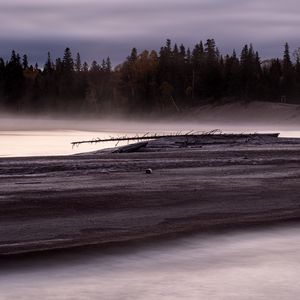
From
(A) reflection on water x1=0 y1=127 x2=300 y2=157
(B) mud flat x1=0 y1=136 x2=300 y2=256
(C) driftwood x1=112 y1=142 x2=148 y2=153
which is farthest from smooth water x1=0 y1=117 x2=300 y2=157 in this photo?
(B) mud flat x1=0 y1=136 x2=300 y2=256

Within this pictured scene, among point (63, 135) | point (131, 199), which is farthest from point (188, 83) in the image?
point (131, 199)

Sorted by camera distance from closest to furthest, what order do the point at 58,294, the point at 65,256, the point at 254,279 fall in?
the point at 58,294 < the point at 254,279 < the point at 65,256

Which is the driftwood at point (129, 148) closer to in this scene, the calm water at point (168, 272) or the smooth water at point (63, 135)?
the smooth water at point (63, 135)

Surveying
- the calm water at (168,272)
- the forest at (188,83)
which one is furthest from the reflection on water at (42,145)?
the forest at (188,83)

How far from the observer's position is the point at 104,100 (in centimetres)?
19200

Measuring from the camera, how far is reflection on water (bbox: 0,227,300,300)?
30.8 ft

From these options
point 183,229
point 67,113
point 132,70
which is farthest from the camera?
point 67,113

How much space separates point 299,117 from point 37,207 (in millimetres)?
104086

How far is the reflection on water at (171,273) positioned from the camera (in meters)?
9.39

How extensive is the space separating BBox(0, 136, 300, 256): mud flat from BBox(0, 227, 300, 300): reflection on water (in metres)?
0.89

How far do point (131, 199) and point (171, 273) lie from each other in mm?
6978

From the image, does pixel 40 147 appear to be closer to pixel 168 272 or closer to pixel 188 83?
pixel 168 272

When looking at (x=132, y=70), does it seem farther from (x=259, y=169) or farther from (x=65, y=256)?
(x=65, y=256)

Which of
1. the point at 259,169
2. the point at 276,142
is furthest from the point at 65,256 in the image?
the point at 276,142
